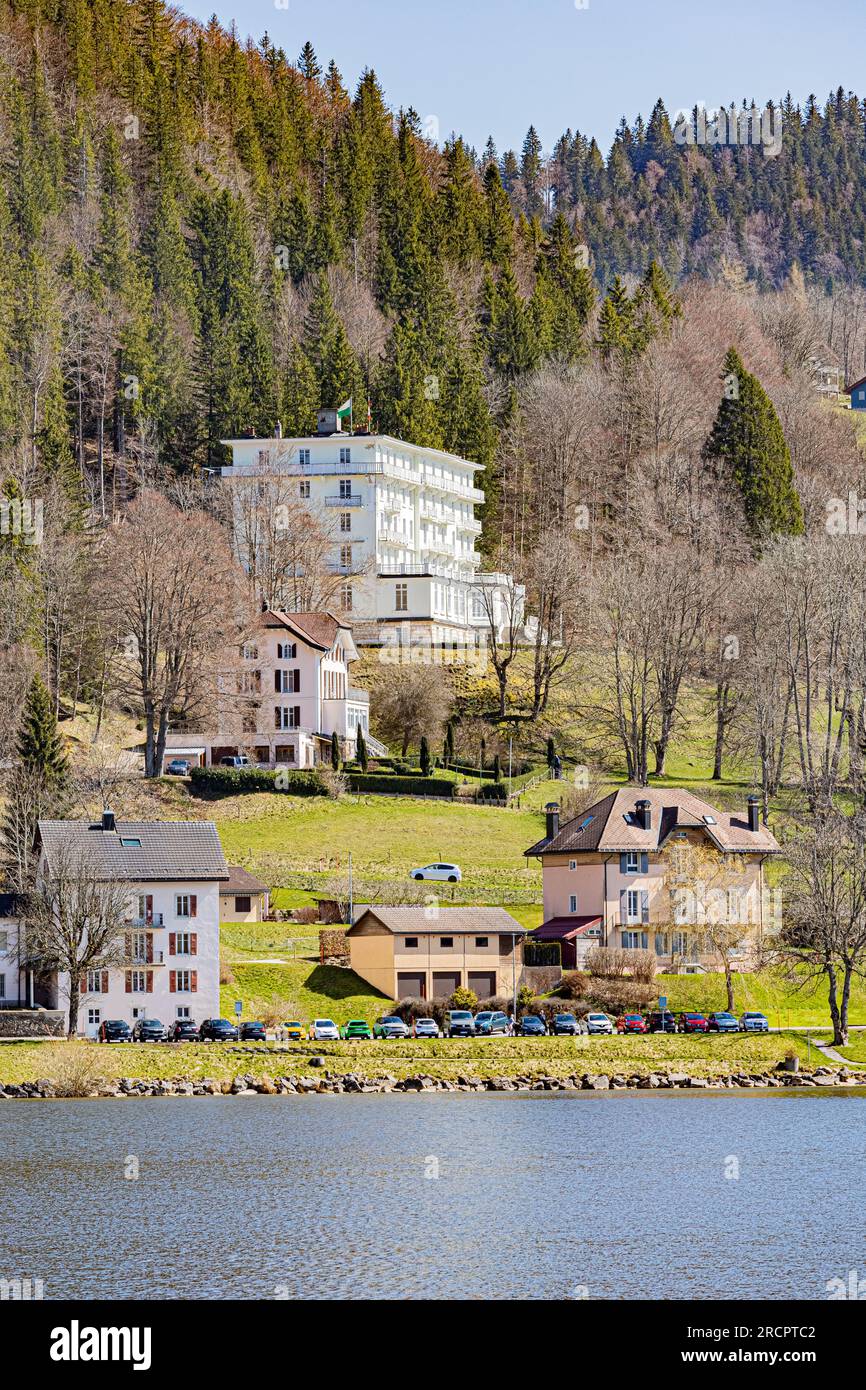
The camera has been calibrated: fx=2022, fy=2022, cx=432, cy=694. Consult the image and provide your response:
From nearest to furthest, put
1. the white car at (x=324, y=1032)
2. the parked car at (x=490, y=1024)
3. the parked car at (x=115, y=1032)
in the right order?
1. the white car at (x=324, y=1032)
2. the parked car at (x=115, y=1032)
3. the parked car at (x=490, y=1024)

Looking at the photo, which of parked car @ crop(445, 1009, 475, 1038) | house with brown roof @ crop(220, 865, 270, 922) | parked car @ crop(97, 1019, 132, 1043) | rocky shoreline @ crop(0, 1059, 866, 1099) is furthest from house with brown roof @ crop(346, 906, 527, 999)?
rocky shoreline @ crop(0, 1059, 866, 1099)

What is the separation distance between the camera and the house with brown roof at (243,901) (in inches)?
3324

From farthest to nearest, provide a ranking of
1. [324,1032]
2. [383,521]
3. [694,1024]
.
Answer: [383,521]
[694,1024]
[324,1032]

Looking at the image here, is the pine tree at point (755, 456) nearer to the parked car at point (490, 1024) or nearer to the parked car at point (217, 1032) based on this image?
the parked car at point (490, 1024)

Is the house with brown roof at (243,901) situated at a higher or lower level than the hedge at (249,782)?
lower

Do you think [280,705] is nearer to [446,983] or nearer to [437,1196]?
[446,983]

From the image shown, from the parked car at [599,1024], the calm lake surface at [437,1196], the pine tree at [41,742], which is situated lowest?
the parked car at [599,1024]

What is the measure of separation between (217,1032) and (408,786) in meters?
34.8

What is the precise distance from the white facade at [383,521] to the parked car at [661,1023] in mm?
56279

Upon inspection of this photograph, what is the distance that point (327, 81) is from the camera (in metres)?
196

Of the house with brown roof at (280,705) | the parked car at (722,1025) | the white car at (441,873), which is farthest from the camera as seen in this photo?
the house with brown roof at (280,705)

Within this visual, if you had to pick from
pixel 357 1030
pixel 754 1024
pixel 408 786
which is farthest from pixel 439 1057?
pixel 408 786

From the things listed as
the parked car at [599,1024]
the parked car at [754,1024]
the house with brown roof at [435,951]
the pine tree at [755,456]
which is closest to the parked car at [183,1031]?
the house with brown roof at [435,951]

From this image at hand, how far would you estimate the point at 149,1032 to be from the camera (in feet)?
230
